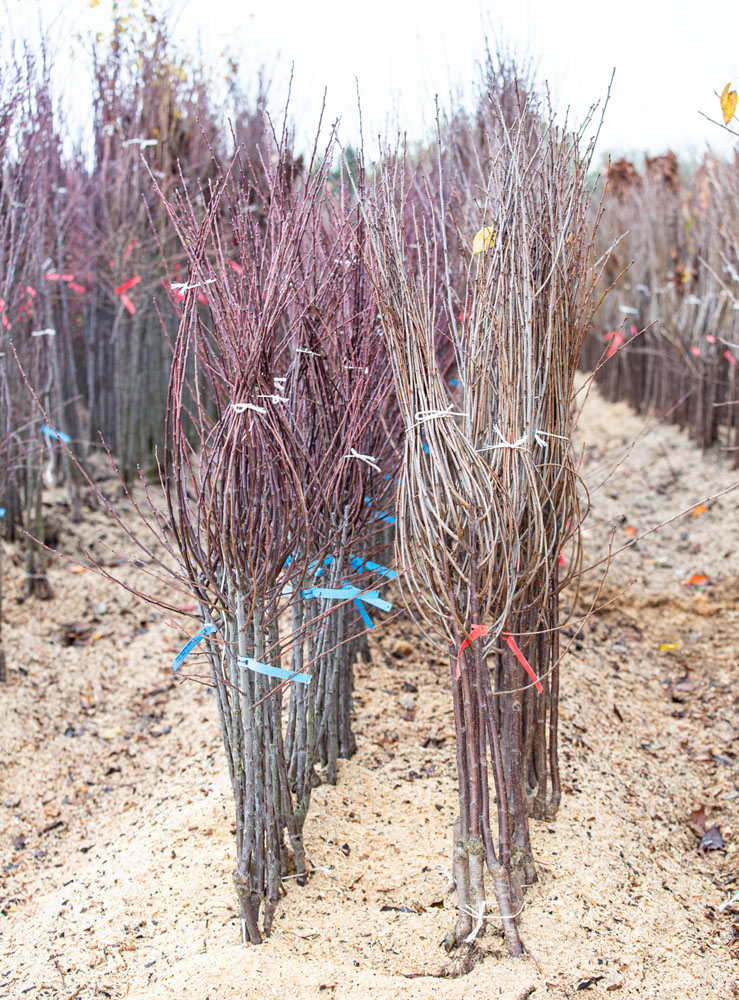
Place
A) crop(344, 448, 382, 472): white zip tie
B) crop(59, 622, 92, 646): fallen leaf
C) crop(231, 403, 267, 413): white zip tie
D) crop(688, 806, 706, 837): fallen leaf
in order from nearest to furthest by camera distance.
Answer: crop(231, 403, 267, 413): white zip tie → crop(344, 448, 382, 472): white zip tie → crop(688, 806, 706, 837): fallen leaf → crop(59, 622, 92, 646): fallen leaf

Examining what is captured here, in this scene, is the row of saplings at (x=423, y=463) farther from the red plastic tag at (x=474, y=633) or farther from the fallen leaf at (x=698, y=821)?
the fallen leaf at (x=698, y=821)

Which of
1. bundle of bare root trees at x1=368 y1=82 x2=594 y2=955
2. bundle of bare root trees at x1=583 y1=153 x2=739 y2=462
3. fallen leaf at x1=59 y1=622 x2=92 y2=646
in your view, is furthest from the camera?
bundle of bare root trees at x1=583 y1=153 x2=739 y2=462

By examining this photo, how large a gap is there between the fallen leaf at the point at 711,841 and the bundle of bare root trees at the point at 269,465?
1242mm

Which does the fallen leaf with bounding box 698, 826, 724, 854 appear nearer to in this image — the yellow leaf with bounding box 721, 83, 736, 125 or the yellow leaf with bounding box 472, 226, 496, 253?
the yellow leaf with bounding box 472, 226, 496, 253

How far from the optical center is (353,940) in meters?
2.06

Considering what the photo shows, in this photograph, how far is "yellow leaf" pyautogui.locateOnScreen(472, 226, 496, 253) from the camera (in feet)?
6.26

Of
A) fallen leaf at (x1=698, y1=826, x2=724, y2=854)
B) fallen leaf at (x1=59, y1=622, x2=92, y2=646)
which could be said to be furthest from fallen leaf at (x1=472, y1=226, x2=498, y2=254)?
fallen leaf at (x1=59, y1=622, x2=92, y2=646)

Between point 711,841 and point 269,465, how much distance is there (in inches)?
72.8

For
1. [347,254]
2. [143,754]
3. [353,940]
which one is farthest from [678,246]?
[353,940]

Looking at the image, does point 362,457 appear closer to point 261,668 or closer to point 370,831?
point 261,668

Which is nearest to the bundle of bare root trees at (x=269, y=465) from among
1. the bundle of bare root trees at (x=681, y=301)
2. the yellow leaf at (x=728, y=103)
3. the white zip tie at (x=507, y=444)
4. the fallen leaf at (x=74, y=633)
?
the white zip tie at (x=507, y=444)

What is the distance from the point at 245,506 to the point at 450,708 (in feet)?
4.95

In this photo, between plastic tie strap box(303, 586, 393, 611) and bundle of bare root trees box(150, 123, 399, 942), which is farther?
plastic tie strap box(303, 586, 393, 611)

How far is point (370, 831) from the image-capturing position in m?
2.47
